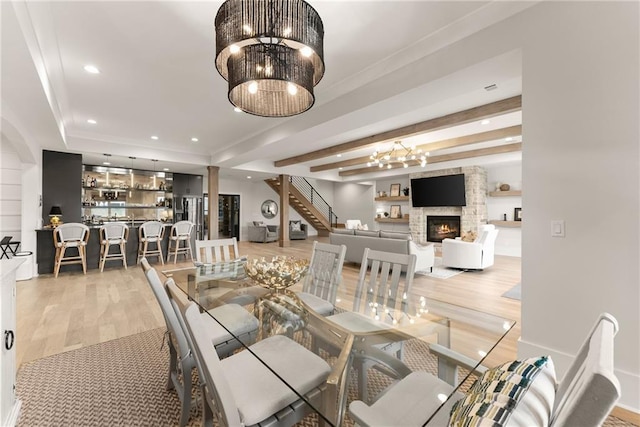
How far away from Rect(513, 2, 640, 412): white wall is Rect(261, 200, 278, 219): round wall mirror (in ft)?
34.3

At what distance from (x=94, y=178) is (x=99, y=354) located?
6.66 m

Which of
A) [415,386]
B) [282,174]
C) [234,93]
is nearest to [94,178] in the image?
[282,174]

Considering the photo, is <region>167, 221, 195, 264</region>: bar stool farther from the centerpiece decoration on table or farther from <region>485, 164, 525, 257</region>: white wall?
<region>485, 164, 525, 257</region>: white wall

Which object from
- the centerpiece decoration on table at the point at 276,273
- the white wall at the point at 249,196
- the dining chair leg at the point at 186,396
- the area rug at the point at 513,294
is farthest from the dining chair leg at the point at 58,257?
the area rug at the point at 513,294

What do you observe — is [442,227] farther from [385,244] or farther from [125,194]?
[125,194]

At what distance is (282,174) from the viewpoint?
910 cm

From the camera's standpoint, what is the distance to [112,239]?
18.3 feet

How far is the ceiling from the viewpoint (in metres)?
2.19

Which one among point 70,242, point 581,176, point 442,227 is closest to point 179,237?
point 70,242

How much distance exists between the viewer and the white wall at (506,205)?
305 inches

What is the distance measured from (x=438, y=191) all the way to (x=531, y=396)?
8.68 meters

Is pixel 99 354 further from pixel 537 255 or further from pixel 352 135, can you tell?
pixel 352 135

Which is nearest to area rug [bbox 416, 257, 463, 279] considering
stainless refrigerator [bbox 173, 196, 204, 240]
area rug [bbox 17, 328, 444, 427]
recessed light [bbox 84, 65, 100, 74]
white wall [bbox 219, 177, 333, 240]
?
area rug [bbox 17, 328, 444, 427]

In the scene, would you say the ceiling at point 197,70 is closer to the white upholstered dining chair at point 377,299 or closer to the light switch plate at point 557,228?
the light switch plate at point 557,228
